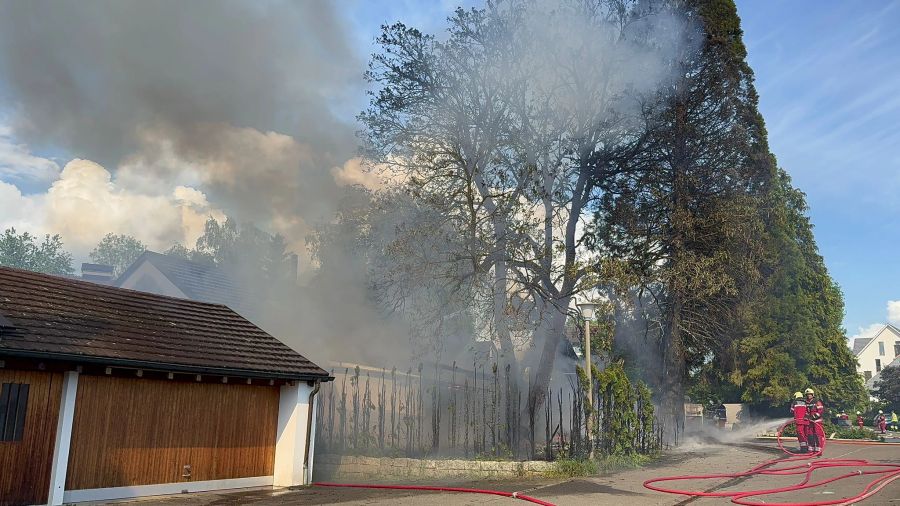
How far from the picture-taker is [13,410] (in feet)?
29.9

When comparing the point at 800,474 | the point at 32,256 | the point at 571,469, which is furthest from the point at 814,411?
the point at 32,256

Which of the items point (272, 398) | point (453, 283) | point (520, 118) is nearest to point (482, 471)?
point (272, 398)

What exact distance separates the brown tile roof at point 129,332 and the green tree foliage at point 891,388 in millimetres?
43499

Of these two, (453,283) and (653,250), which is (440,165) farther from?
(653,250)

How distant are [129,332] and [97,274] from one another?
21020 millimetres

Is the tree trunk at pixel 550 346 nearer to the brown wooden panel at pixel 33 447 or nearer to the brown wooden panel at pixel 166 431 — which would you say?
the brown wooden panel at pixel 166 431

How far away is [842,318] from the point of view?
3509 centimetres

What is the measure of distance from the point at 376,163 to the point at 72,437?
1056cm

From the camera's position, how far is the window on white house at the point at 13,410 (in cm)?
901

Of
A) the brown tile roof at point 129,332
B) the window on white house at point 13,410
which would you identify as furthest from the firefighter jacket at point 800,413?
the window on white house at point 13,410

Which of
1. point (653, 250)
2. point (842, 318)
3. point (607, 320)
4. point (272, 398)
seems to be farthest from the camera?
point (842, 318)

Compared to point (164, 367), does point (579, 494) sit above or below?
below

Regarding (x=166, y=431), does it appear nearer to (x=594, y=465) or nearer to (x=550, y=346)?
(x=594, y=465)

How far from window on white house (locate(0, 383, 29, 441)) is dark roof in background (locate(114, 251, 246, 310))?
13411 millimetres
